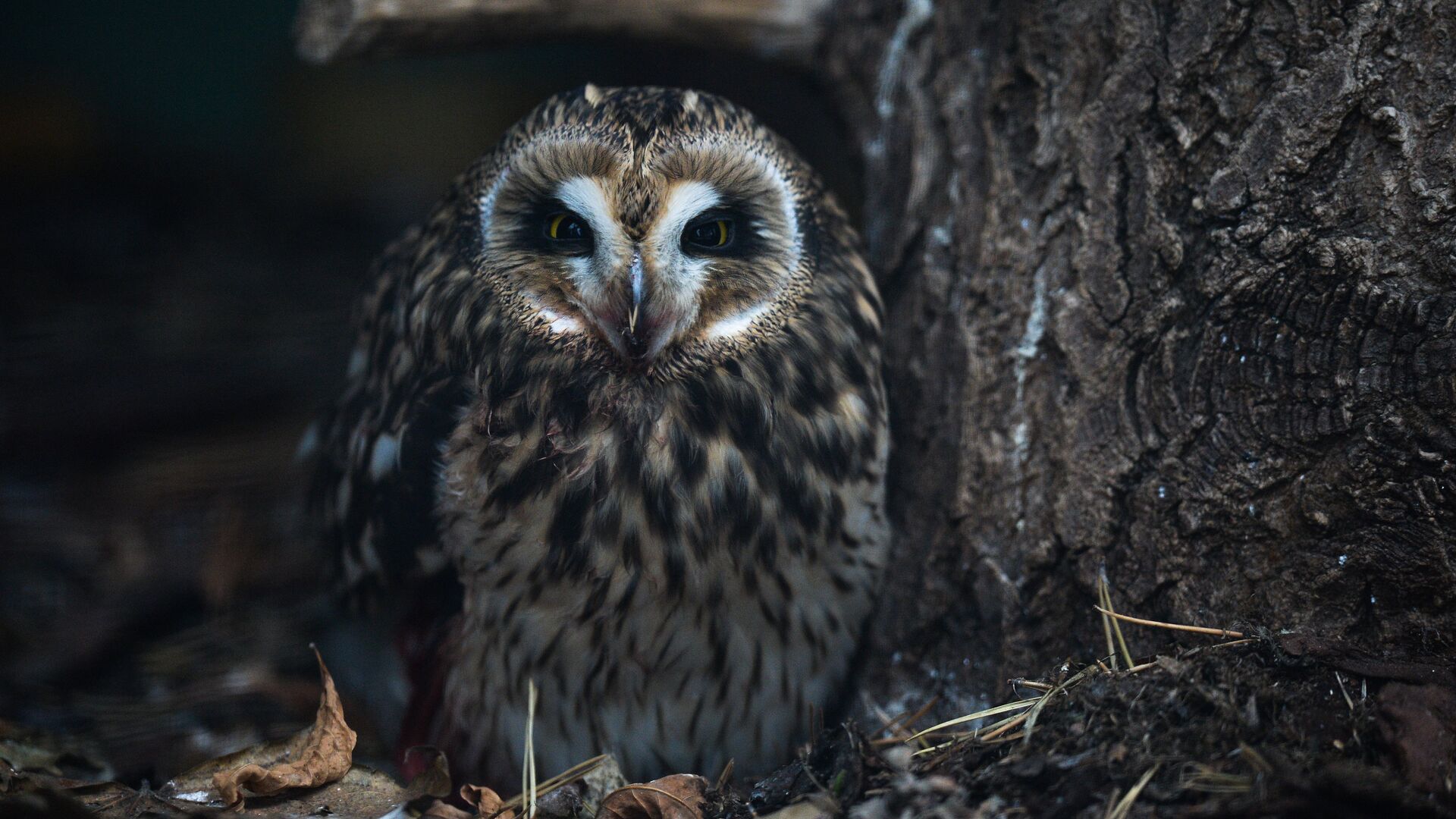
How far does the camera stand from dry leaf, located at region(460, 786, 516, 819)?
1.68 m

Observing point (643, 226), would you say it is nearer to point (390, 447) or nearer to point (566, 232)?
point (566, 232)

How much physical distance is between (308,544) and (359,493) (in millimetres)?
1271

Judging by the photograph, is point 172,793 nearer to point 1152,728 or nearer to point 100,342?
point 1152,728

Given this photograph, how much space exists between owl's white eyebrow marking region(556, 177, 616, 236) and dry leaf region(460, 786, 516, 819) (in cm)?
96

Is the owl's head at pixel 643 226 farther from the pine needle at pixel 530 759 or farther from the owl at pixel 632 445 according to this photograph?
the pine needle at pixel 530 759

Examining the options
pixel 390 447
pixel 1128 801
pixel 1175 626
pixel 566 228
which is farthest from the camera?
pixel 390 447

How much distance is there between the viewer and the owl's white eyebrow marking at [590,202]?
1.59m

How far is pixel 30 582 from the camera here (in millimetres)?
3018

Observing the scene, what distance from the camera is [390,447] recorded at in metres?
1.99

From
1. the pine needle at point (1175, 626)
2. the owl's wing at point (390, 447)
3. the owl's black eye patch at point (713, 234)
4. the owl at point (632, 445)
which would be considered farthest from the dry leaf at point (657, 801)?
the owl's black eye patch at point (713, 234)

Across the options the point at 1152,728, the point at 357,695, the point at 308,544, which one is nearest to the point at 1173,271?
the point at 1152,728

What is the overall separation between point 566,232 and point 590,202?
0.34 ft

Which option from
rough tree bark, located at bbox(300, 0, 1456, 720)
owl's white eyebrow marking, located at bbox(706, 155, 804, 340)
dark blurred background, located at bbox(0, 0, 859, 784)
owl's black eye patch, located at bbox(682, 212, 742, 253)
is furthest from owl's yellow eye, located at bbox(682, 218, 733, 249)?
dark blurred background, located at bbox(0, 0, 859, 784)

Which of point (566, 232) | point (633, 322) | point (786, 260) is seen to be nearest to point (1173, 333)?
point (786, 260)
